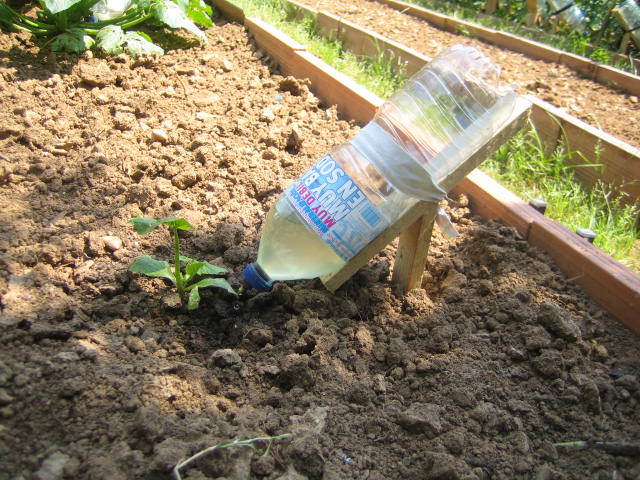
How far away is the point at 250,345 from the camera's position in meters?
1.77

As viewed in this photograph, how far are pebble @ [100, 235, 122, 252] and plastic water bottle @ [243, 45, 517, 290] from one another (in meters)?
0.53

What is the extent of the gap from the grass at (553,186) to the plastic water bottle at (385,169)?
1.13 m

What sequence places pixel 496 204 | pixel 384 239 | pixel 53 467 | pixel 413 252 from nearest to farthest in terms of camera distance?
pixel 53 467, pixel 384 239, pixel 413 252, pixel 496 204

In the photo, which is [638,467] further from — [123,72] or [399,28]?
[399,28]

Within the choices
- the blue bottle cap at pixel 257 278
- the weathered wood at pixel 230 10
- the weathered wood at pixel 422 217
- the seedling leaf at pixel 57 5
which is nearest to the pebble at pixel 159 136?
the seedling leaf at pixel 57 5

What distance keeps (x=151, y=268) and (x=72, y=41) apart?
2.11 meters

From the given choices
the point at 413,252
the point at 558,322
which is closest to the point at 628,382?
the point at 558,322

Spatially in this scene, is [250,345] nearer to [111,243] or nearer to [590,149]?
[111,243]

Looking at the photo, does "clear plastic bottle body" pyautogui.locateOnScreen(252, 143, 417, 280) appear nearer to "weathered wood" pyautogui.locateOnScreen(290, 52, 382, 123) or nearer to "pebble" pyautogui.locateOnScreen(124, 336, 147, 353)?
"pebble" pyautogui.locateOnScreen(124, 336, 147, 353)

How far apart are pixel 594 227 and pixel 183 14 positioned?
2757 mm

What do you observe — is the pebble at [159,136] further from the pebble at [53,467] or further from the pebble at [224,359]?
the pebble at [53,467]

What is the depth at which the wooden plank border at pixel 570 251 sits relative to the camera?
6.12ft

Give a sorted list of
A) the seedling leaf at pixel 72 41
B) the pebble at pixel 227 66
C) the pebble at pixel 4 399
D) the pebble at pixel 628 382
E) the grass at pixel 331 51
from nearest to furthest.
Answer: the pebble at pixel 4 399
the pebble at pixel 628 382
the seedling leaf at pixel 72 41
the pebble at pixel 227 66
the grass at pixel 331 51

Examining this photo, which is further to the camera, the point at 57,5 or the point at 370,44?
the point at 370,44
